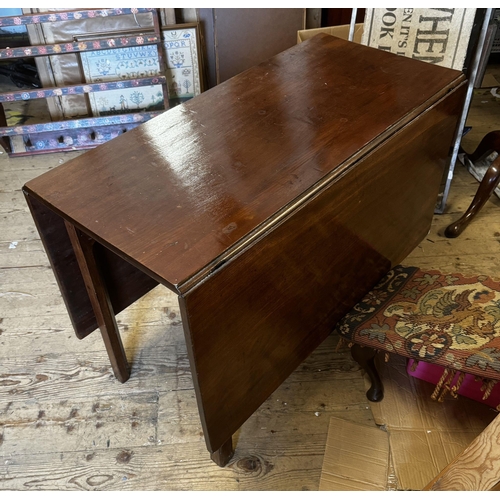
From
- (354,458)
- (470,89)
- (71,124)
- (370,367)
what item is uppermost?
(470,89)

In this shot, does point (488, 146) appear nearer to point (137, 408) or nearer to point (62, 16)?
point (137, 408)

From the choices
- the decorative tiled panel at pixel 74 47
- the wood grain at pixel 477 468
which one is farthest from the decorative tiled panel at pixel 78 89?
the wood grain at pixel 477 468

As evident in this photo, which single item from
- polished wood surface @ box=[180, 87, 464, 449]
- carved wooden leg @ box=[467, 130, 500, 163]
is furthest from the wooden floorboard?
carved wooden leg @ box=[467, 130, 500, 163]

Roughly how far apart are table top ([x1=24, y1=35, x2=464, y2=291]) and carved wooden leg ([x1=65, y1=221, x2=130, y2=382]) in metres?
0.13

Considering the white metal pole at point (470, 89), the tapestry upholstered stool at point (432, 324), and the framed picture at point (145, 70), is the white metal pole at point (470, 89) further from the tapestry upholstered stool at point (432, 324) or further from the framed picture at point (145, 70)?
the framed picture at point (145, 70)

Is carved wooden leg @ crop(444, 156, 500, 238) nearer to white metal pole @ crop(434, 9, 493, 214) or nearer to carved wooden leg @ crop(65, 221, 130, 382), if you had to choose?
white metal pole @ crop(434, 9, 493, 214)

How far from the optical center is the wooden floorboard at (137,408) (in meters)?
1.37

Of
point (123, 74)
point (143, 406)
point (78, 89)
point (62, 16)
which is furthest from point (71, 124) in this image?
point (143, 406)

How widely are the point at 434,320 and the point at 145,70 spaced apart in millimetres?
1682

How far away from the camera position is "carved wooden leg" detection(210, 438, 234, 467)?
1.34m

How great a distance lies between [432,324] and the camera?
1343mm

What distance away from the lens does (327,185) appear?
3.78ft

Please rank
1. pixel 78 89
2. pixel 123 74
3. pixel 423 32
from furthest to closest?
pixel 123 74
pixel 78 89
pixel 423 32

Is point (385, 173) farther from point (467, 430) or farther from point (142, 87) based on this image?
point (142, 87)
